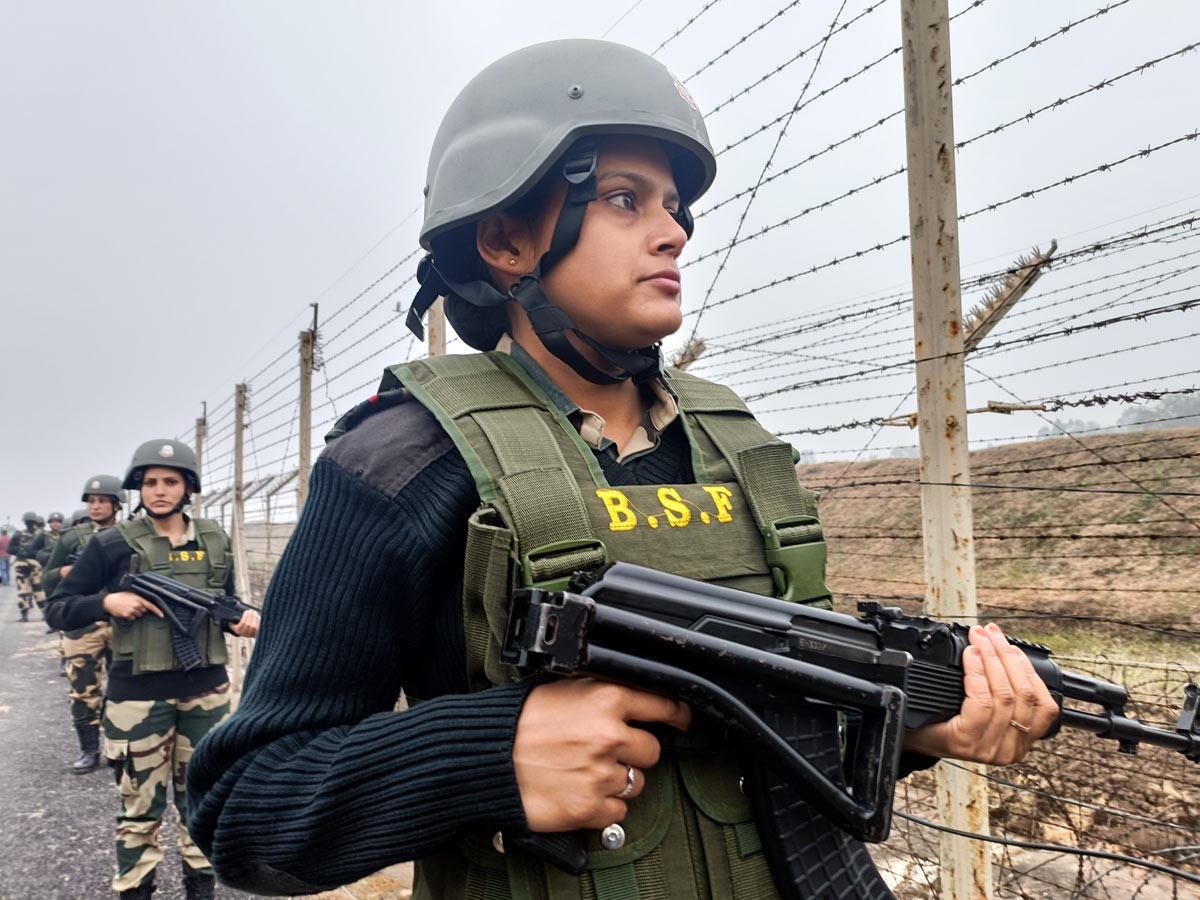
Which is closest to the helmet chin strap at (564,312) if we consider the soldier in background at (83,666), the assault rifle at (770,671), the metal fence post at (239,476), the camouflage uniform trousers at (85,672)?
the assault rifle at (770,671)

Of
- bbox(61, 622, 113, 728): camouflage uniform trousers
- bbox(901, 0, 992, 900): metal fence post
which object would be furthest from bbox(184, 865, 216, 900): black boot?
bbox(901, 0, 992, 900): metal fence post

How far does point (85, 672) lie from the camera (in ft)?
20.9

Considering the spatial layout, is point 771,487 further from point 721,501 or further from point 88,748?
point 88,748

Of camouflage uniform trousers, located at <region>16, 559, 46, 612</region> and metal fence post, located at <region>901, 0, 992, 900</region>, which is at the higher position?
metal fence post, located at <region>901, 0, 992, 900</region>

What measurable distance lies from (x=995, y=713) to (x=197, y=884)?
3904 millimetres

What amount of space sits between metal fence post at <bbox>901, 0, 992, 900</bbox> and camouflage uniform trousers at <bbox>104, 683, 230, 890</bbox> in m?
3.22

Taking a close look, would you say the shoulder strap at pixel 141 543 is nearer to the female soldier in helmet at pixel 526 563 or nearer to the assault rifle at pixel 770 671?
the female soldier in helmet at pixel 526 563

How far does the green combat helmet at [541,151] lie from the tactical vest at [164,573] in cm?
358

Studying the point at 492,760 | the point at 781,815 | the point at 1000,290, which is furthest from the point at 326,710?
the point at 1000,290

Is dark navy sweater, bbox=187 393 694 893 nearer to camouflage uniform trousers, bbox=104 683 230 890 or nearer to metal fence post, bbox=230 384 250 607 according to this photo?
camouflage uniform trousers, bbox=104 683 230 890

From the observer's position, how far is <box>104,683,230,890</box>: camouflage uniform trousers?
3604 mm

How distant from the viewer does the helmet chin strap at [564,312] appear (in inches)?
49.7

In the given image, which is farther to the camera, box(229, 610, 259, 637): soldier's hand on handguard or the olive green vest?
box(229, 610, 259, 637): soldier's hand on handguard

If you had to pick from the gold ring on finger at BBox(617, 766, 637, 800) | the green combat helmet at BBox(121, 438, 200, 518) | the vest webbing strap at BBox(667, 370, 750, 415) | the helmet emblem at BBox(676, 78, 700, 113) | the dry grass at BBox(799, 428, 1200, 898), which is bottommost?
the dry grass at BBox(799, 428, 1200, 898)
